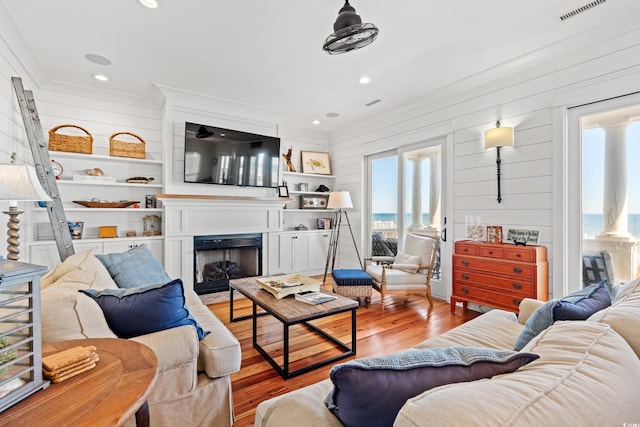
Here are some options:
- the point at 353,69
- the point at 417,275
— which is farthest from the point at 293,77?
the point at 417,275

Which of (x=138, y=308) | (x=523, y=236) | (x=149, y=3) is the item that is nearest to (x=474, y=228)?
(x=523, y=236)

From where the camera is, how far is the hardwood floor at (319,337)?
2.00 metres

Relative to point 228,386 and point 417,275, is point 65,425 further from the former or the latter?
point 417,275

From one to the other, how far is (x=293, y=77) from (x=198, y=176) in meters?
1.82

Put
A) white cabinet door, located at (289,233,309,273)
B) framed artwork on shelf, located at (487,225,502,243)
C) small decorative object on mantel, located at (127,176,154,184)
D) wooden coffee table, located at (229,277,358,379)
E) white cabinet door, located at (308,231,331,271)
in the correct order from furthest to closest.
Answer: white cabinet door, located at (308,231,331,271)
white cabinet door, located at (289,233,309,273)
small decorative object on mantel, located at (127,176,154,184)
framed artwork on shelf, located at (487,225,502,243)
wooden coffee table, located at (229,277,358,379)

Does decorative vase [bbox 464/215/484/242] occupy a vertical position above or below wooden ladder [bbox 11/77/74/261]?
below

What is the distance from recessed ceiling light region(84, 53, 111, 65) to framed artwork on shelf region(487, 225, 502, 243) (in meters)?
4.44

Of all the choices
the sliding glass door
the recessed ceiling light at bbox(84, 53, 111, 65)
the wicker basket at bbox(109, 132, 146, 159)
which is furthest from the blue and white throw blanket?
the wicker basket at bbox(109, 132, 146, 159)

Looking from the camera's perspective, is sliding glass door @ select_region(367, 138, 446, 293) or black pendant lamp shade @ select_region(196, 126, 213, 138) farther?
sliding glass door @ select_region(367, 138, 446, 293)

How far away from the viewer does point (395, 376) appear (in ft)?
2.23

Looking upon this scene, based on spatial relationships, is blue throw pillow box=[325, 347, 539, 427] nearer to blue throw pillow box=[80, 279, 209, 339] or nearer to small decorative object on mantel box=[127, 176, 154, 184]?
blue throw pillow box=[80, 279, 209, 339]

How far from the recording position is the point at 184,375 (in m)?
1.42

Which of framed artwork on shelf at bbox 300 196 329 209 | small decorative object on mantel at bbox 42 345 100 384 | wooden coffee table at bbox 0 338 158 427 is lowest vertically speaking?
wooden coffee table at bbox 0 338 158 427

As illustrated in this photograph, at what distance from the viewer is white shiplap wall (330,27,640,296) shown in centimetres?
262
